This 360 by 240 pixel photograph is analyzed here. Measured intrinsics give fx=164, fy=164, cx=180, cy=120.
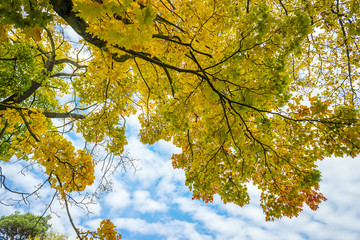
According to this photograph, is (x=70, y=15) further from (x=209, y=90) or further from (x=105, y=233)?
(x=105, y=233)

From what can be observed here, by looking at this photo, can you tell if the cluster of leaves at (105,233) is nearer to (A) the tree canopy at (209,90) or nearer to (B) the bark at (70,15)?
(A) the tree canopy at (209,90)

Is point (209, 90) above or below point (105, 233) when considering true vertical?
above

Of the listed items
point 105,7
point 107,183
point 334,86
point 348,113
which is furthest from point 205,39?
point 334,86

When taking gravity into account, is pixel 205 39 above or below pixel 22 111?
above

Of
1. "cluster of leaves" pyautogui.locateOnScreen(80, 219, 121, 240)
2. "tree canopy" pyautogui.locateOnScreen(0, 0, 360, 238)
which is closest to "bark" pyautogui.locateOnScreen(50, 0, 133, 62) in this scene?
"tree canopy" pyautogui.locateOnScreen(0, 0, 360, 238)

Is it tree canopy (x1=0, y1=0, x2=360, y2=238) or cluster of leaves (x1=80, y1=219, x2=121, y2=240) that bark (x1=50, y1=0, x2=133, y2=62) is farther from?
cluster of leaves (x1=80, y1=219, x2=121, y2=240)

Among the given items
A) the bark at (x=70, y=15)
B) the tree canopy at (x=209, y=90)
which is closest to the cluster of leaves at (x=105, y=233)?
the tree canopy at (x=209, y=90)

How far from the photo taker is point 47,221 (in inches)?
638

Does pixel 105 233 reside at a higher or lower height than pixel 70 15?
lower

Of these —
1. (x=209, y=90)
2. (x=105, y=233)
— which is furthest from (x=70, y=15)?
(x=105, y=233)

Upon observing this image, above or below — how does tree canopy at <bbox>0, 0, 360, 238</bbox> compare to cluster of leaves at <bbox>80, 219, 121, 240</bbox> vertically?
above

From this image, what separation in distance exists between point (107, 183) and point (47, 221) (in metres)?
18.5

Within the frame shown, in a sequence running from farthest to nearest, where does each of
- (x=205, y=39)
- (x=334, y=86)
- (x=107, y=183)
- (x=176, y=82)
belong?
1. (x=334, y=86)
2. (x=107, y=183)
3. (x=176, y=82)
4. (x=205, y=39)

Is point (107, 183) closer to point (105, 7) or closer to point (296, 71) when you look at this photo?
point (105, 7)
